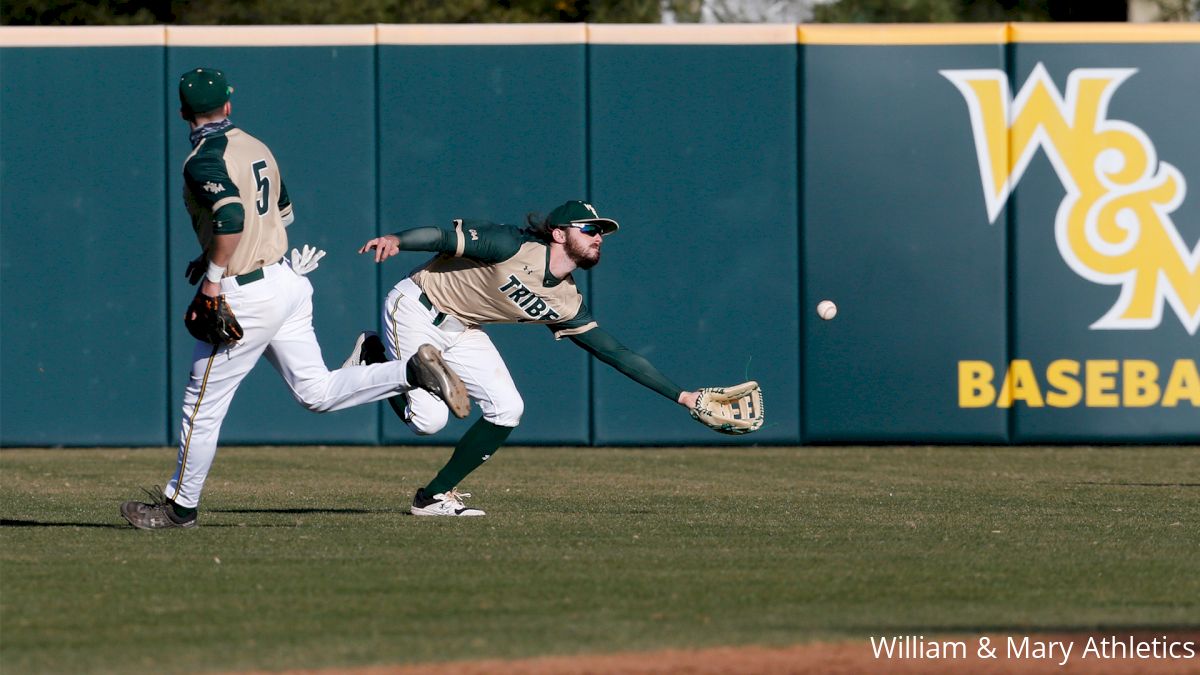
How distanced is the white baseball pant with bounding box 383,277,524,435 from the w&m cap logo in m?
5.90

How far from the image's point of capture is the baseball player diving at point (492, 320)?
8.12 m

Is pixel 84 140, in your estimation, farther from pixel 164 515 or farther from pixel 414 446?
pixel 164 515

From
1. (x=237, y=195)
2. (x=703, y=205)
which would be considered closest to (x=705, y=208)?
(x=703, y=205)

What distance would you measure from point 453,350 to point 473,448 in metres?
0.46

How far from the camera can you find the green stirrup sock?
829cm

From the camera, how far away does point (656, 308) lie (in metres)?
13.2

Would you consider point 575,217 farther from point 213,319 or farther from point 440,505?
point 213,319

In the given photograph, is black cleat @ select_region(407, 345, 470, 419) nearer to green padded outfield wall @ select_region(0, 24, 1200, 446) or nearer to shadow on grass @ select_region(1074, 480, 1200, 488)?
shadow on grass @ select_region(1074, 480, 1200, 488)

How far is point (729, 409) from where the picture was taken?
815cm

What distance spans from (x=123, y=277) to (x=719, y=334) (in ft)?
14.0

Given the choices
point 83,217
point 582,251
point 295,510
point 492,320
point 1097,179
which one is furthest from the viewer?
point 1097,179

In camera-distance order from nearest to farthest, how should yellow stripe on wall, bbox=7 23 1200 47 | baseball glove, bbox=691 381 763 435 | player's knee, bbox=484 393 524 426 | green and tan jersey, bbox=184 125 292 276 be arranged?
green and tan jersey, bbox=184 125 292 276 → baseball glove, bbox=691 381 763 435 → player's knee, bbox=484 393 524 426 → yellow stripe on wall, bbox=7 23 1200 47

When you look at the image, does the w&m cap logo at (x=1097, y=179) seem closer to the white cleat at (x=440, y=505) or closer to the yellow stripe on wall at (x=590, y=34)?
the yellow stripe on wall at (x=590, y=34)

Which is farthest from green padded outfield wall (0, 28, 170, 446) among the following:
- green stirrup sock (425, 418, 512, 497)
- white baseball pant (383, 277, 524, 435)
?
green stirrup sock (425, 418, 512, 497)
